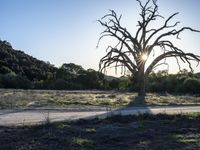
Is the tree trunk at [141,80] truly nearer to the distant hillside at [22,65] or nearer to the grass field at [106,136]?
the grass field at [106,136]

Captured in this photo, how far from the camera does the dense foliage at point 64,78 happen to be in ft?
210

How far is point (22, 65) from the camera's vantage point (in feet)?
262

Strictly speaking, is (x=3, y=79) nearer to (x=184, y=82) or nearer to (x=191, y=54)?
(x=184, y=82)

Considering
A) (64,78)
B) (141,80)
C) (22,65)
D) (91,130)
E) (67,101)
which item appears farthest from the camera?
(22,65)

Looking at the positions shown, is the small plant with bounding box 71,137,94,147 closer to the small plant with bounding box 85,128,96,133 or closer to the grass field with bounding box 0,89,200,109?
the small plant with bounding box 85,128,96,133

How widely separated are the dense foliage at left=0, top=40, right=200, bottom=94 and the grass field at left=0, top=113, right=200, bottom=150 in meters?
36.3

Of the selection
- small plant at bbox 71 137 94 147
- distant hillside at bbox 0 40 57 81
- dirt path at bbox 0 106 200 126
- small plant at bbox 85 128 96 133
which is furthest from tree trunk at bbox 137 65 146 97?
distant hillside at bbox 0 40 57 81

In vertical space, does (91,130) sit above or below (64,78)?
below

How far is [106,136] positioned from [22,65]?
220 ft

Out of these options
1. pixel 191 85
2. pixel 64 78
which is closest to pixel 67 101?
pixel 191 85

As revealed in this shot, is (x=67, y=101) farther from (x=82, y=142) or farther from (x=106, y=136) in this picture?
(x=82, y=142)

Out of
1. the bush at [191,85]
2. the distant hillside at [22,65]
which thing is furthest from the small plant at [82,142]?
the distant hillside at [22,65]

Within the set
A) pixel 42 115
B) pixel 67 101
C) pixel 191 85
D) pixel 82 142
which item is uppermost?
pixel 191 85

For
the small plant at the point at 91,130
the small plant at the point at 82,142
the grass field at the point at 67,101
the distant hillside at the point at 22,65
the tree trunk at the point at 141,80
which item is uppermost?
the distant hillside at the point at 22,65
